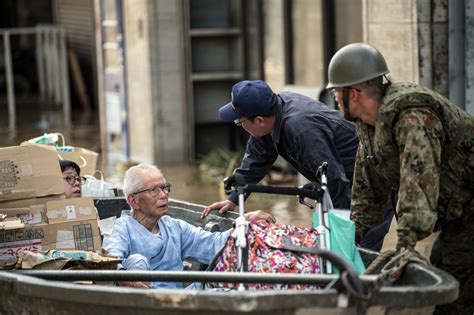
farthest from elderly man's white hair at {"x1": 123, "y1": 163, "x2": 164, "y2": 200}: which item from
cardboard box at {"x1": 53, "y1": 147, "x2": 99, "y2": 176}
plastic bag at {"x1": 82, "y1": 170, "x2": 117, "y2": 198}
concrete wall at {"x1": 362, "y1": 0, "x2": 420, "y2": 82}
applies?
concrete wall at {"x1": 362, "y1": 0, "x2": 420, "y2": 82}

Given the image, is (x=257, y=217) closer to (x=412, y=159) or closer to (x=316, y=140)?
(x=316, y=140)

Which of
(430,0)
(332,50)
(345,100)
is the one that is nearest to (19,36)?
(332,50)

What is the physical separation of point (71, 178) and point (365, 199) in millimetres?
2414

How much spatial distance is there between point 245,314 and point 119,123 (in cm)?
1044

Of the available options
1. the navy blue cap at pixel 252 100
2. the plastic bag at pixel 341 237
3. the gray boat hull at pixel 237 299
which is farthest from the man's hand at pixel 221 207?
the gray boat hull at pixel 237 299

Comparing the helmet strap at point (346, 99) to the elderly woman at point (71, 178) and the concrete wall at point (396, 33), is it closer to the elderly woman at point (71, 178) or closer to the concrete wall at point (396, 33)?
the elderly woman at point (71, 178)

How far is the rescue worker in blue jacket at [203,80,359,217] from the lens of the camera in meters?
6.25

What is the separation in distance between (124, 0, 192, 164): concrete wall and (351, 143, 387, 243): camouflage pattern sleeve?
8241mm

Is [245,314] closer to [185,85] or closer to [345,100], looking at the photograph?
[345,100]

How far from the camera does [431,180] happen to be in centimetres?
495

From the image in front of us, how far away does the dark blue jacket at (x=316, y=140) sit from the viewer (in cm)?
623

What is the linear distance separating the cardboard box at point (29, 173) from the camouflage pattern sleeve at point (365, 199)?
6.18ft

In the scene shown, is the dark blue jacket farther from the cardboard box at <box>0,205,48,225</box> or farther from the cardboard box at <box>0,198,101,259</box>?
the cardboard box at <box>0,205,48,225</box>

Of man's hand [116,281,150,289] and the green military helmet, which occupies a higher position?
the green military helmet
